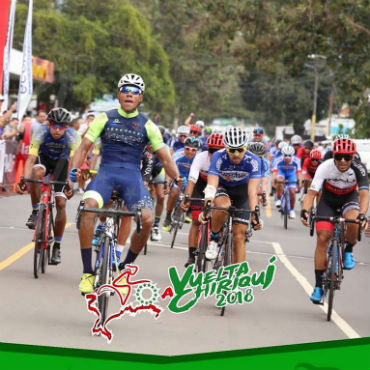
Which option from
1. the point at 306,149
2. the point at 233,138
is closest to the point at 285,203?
the point at 306,149

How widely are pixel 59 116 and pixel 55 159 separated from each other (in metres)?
0.63

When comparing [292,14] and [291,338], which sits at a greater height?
[292,14]

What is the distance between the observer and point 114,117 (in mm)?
9156

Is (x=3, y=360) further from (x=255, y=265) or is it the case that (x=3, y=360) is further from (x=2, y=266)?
(x=255, y=265)

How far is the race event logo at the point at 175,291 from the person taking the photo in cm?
845

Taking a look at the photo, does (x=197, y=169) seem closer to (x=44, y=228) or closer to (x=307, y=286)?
(x=307, y=286)

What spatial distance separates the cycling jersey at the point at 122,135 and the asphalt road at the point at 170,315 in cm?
147

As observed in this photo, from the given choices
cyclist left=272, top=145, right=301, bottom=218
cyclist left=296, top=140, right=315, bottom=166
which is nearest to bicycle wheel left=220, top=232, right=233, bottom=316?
cyclist left=272, top=145, right=301, bottom=218

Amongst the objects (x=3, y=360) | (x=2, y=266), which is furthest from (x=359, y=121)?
(x=3, y=360)

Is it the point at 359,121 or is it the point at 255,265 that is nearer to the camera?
the point at 255,265

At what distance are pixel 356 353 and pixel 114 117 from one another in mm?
2982

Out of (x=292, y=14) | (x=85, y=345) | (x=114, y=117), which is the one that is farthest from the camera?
(x=292, y=14)

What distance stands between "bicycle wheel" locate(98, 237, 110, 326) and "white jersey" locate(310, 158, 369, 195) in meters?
2.97

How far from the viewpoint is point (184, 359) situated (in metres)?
7.61
